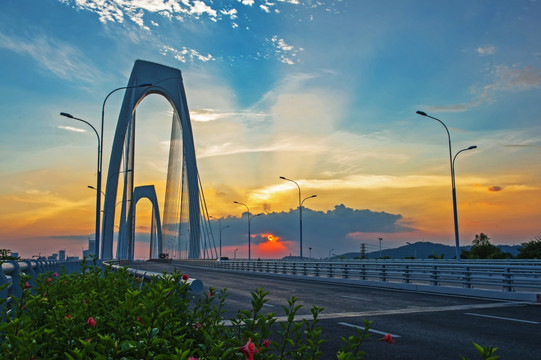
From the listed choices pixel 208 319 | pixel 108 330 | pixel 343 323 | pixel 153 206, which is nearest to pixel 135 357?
pixel 108 330

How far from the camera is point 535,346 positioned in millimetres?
8422

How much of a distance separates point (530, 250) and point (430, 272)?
19.9 meters

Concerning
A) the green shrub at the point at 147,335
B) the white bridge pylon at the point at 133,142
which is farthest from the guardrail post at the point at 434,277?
the white bridge pylon at the point at 133,142

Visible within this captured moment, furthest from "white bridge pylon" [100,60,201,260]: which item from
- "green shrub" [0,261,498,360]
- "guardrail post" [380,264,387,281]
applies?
"green shrub" [0,261,498,360]

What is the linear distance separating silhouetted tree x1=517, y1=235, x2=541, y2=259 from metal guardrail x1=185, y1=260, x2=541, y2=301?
1010cm

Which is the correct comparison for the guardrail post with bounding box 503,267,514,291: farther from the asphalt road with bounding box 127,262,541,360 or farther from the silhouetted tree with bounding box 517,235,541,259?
the silhouetted tree with bounding box 517,235,541,259

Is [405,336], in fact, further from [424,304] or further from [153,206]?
[153,206]

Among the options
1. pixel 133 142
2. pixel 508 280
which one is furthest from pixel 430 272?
pixel 133 142

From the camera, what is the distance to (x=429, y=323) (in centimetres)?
1111

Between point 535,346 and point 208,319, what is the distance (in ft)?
21.9

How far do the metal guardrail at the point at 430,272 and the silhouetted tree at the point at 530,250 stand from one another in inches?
398

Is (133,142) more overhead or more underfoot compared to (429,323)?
more overhead

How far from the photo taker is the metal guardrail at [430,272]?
57.6 ft

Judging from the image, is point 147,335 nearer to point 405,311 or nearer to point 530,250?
point 405,311
